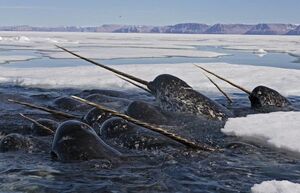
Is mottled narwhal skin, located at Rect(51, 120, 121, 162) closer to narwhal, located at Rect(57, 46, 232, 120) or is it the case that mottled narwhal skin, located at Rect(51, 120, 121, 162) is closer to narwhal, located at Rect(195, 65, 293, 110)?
narwhal, located at Rect(57, 46, 232, 120)

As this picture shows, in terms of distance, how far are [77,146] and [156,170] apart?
0.95 m

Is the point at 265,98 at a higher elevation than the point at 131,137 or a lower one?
higher

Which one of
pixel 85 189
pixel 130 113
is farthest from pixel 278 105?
pixel 85 189

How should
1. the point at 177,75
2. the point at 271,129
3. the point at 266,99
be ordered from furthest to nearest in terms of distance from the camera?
1. the point at 177,75
2. the point at 266,99
3. the point at 271,129

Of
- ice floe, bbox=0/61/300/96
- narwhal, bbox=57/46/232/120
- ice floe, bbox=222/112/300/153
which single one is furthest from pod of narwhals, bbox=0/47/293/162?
ice floe, bbox=0/61/300/96

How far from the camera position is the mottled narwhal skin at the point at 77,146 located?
5.35m

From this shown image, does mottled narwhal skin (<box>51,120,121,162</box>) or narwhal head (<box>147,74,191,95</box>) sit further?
narwhal head (<box>147,74,191,95</box>)

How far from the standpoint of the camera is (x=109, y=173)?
4.94 metres

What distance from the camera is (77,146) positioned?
17.6ft

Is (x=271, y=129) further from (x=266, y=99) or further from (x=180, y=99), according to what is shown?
(x=266, y=99)

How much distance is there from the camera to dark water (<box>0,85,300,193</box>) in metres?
4.53

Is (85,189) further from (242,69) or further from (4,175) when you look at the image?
(242,69)

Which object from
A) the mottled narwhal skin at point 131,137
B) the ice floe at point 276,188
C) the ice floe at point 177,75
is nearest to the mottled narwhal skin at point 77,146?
the mottled narwhal skin at point 131,137

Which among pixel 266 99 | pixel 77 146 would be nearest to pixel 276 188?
pixel 77 146
